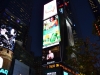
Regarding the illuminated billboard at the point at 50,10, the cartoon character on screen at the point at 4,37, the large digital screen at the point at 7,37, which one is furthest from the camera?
the illuminated billboard at the point at 50,10

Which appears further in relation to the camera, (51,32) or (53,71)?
(51,32)

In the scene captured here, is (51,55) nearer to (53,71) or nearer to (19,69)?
(53,71)

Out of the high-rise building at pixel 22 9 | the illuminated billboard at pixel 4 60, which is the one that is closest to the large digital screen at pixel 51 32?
the illuminated billboard at pixel 4 60

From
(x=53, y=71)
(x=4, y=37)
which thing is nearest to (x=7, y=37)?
(x=4, y=37)

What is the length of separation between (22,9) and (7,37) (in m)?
107

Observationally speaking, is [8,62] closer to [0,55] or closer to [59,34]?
[0,55]

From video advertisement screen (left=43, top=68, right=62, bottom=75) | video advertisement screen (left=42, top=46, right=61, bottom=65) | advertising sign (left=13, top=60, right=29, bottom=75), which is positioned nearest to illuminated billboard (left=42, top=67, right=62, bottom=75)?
video advertisement screen (left=43, top=68, right=62, bottom=75)

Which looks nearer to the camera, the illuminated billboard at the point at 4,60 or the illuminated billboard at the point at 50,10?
the illuminated billboard at the point at 4,60

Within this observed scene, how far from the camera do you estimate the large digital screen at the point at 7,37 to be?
38.3 metres

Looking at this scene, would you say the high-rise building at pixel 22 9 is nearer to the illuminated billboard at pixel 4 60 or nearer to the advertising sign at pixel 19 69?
the advertising sign at pixel 19 69

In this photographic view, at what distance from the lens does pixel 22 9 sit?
462ft

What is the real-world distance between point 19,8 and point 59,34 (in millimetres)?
106981

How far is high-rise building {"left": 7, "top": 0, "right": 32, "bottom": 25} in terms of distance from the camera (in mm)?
126194

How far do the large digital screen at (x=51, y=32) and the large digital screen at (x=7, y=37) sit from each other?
10677 mm
